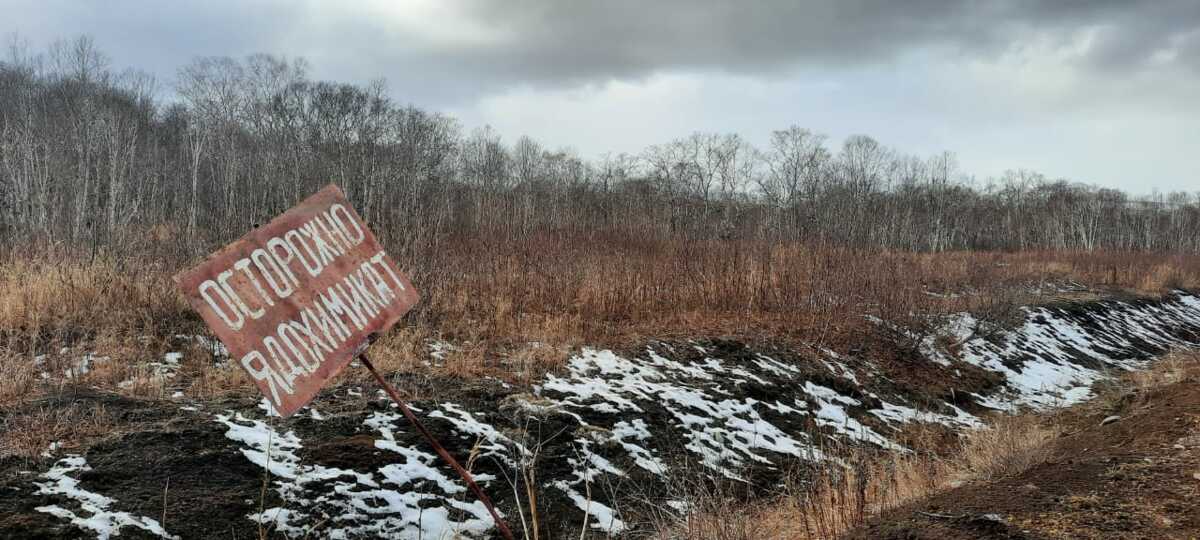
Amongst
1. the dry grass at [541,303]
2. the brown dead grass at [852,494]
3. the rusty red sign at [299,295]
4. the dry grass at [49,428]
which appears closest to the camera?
the rusty red sign at [299,295]

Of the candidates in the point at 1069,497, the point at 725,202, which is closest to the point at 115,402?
the point at 1069,497

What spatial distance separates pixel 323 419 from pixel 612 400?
8.98 feet

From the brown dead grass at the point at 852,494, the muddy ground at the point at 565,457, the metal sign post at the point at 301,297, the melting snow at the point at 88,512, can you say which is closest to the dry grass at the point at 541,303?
the muddy ground at the point at 565,457

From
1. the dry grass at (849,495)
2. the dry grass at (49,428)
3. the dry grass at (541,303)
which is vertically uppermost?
the dry grass at (541,303)

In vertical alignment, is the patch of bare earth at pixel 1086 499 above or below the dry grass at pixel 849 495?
above

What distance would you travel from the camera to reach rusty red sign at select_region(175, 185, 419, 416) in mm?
2092

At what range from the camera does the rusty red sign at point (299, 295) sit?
82.4 inches

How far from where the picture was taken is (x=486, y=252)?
10.4 meters

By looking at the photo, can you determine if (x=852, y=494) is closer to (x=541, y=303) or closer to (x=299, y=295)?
(x=299, y=295)

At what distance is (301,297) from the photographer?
7.51 feet

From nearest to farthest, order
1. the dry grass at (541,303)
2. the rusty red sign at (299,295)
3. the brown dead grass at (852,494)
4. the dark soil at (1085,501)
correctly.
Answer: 1. the rusty red sign at (299,295)
2. the dark soil at (1085,501)
3. the brown dead grass at (852,494)
4. the dry grass at (541,303)

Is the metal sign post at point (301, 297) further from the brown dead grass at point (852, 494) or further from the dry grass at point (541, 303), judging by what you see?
the dry grass at point (541, 303)

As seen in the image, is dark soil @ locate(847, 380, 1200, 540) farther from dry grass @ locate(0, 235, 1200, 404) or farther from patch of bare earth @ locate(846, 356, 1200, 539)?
dry grass @ locate(0, 235, 1200, 404)

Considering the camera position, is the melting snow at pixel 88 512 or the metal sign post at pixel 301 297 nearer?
the metal sign post at pixel 301 297
